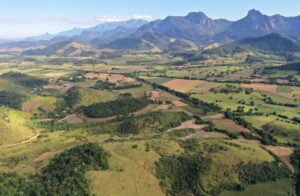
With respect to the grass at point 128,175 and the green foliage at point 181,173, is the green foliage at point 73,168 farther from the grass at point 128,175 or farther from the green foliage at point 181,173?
the green foliage at point 181,173

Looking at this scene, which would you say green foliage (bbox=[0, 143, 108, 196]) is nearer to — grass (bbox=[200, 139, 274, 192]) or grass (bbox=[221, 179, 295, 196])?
grass (bbox=[200, 139, 274, 192])

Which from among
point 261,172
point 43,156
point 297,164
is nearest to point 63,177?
point 43,156

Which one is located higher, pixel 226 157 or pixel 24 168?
pixel 226 157

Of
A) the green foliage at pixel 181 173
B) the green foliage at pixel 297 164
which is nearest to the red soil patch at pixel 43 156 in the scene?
the green foliage at pixel 181 173

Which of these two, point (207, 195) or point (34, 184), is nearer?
point (34, 184)

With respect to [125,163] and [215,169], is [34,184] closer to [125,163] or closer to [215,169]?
[125,163]

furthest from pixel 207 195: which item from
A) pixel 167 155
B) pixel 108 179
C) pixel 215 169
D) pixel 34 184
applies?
pixel 34 184

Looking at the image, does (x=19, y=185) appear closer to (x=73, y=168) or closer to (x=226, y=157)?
(x=73, y=168)


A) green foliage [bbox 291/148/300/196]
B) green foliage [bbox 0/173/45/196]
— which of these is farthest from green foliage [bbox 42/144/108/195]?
green foliage [bbox 291/148/300/196]
